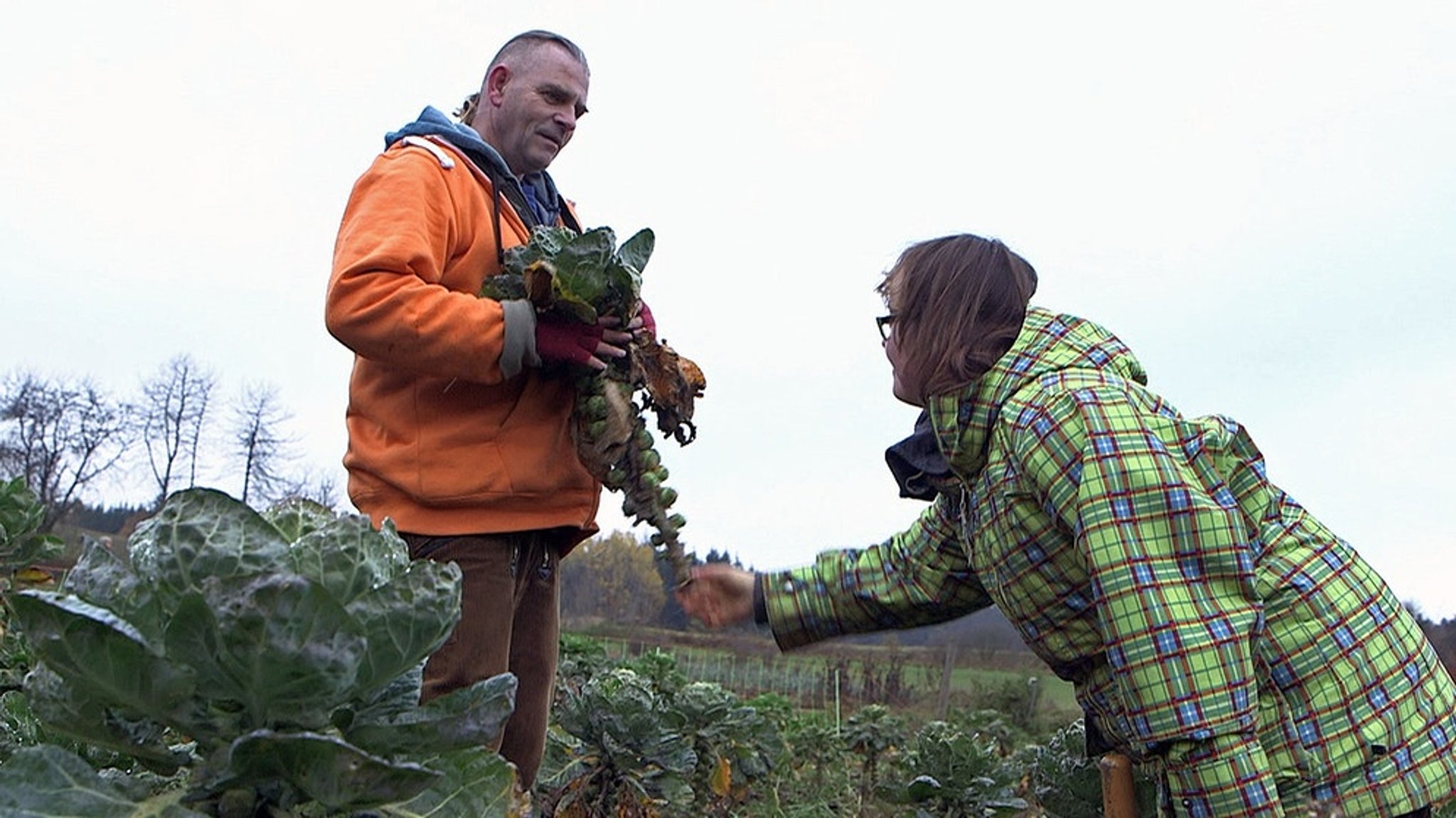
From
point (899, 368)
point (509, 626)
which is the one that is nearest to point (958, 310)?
point (899, 368)

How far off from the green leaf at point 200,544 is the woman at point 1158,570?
139 cm

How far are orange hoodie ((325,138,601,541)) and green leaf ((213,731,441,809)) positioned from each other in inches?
57.0

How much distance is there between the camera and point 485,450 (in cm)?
259

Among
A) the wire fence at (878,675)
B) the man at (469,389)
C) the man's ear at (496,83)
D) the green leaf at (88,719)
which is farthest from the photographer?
the wire fence at (878,675)

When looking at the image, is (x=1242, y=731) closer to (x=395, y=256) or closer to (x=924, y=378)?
(x=924, y=378)

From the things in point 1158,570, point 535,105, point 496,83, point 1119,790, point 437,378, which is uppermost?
point 496,83

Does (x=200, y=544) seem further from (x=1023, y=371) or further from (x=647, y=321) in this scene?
(x=647, y=321)

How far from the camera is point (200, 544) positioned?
101cm

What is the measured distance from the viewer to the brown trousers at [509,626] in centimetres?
255

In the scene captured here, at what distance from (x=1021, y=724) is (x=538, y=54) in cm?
1100

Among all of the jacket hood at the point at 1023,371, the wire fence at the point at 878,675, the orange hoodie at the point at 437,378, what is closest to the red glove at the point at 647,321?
the orange hoodie at the point at 437,378

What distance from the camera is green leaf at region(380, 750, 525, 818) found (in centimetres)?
111

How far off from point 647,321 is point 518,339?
1.42 feet

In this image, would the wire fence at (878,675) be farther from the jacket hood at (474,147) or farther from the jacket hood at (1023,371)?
the jacket hood at (1023,371)
